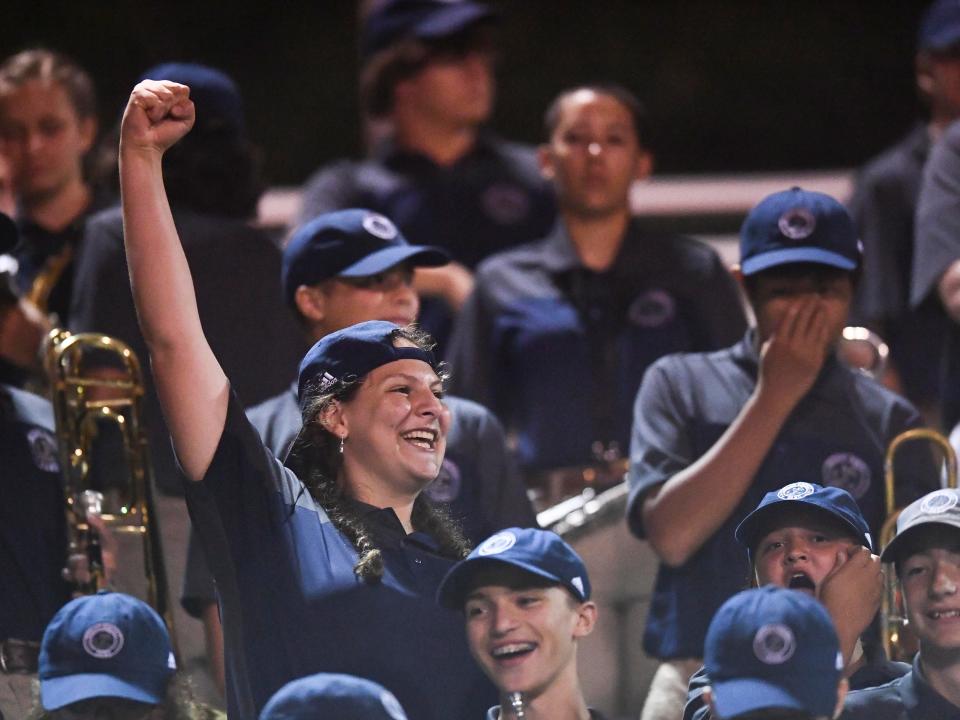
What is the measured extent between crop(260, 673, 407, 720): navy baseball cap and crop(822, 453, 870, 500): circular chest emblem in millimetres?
1085

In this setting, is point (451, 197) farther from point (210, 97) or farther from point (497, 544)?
point (497, 544)

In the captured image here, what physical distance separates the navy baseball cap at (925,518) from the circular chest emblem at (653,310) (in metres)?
1.20

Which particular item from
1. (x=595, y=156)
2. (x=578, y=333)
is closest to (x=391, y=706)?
(x=578, y=333)

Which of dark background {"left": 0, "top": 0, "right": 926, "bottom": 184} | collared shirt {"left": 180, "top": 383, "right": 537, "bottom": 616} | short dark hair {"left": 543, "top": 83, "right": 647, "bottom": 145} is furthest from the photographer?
dark background {"left": 0, "top": 0, "right": 926, "bottom": 184}

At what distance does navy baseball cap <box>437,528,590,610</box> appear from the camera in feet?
10.9

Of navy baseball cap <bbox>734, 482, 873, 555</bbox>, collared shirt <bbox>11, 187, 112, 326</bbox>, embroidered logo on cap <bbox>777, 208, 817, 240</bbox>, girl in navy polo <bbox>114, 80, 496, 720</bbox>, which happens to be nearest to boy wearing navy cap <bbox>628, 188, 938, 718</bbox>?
embroidered logo on cap <bbox>777, 208, 817, 240</bbox>

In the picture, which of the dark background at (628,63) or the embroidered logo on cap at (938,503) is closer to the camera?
the embroidered logo on cap at (938,503)

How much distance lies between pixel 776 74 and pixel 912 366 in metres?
2.91

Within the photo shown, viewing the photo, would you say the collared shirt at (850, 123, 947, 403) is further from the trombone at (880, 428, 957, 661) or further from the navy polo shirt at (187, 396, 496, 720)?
the navy polo shirt at (187, 396, 496, 720)

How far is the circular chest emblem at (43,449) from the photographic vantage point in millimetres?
3955

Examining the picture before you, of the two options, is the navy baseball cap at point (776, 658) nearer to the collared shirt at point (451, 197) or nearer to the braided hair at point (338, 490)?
the braided hair at point (338, 490)

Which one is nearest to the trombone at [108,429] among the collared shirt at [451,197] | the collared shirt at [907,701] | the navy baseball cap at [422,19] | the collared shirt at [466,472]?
the collared shirt at [466,472]

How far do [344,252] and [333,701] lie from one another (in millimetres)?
A: 1237

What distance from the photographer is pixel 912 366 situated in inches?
191
